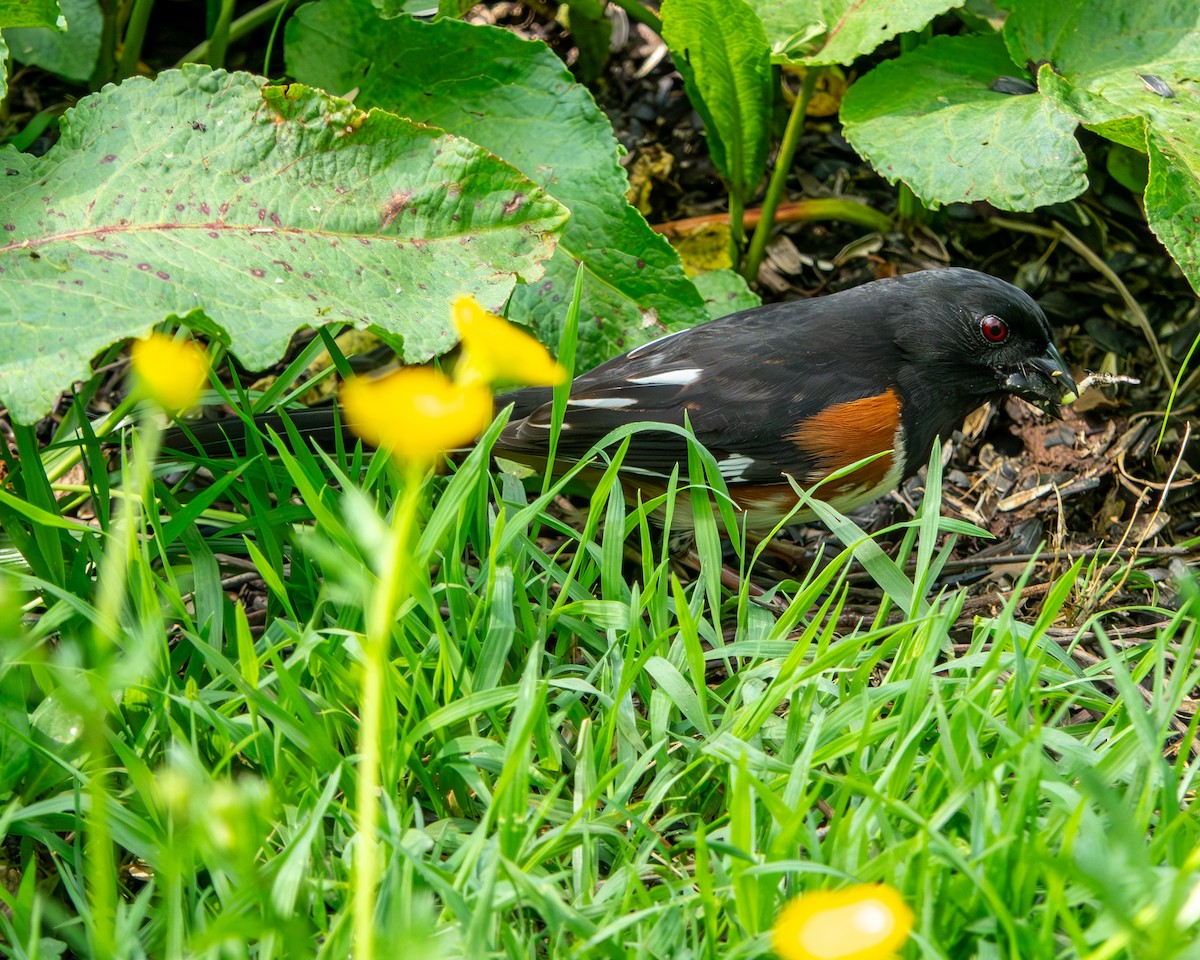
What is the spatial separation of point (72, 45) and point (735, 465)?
8.31 ft

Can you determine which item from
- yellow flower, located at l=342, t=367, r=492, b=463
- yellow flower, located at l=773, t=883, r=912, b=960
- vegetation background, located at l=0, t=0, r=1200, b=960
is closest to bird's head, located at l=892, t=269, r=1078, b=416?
vegetation background, located at l=0, t=0, r=1200, b=960

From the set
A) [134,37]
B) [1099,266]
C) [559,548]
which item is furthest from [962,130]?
[134,37]

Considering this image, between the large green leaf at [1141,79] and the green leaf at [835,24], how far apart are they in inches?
15.3

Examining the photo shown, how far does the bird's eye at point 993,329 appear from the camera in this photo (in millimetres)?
3293

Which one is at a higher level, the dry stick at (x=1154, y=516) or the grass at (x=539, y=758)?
the grass at (x=539, y=758)

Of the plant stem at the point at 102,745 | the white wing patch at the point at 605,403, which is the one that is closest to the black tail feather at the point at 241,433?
the white wing patch at the point at 605,403

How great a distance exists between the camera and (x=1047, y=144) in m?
3.18

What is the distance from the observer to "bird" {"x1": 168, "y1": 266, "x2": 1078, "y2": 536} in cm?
316

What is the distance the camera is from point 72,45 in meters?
3.86

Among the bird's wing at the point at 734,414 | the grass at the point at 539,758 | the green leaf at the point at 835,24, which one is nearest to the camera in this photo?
the grass at the point at 539,758

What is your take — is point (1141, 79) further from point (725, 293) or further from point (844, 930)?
point (844, 930)

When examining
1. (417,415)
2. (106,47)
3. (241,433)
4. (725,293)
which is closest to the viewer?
(417,415)

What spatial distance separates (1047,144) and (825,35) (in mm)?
712

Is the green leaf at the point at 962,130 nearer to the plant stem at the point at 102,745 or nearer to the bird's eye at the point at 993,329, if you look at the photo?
the bird's eye at the point at 993,329
